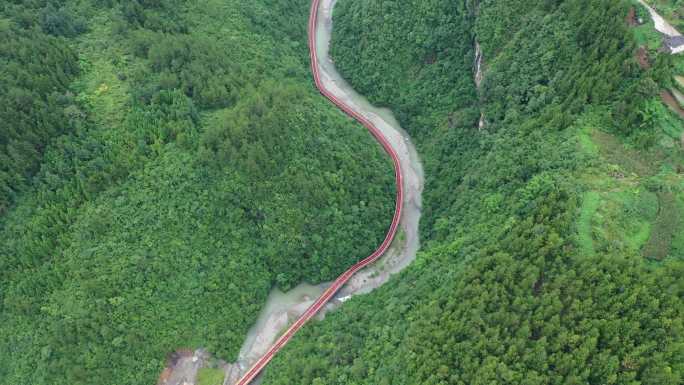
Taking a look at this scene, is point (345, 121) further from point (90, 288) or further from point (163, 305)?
point (90, 288)

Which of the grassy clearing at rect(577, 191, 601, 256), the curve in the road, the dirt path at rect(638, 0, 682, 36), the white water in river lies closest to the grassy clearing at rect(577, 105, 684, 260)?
the grassy clearing at rect(577, 191, 601, 256)

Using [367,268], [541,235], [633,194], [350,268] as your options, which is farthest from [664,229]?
[350,268]

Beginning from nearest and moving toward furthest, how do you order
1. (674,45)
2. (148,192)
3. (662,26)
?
(674,45), (662,26), (148,192)

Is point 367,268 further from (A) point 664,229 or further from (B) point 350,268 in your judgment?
(A) point 664,229

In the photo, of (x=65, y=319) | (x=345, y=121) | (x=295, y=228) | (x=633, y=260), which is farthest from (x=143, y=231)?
(x=633, y=260)

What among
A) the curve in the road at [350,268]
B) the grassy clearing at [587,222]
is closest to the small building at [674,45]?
the grassy clearing at [587,222]

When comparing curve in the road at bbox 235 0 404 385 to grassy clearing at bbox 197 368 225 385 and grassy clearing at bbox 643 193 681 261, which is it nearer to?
grassy clearing at bbox 197 368 225 385
